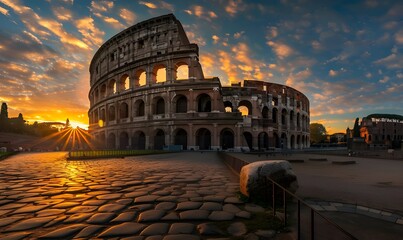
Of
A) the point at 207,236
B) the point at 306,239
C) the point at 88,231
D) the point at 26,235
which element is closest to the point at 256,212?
the point at 306,239

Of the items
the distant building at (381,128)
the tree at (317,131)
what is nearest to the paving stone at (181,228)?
the distant building at (381,128)

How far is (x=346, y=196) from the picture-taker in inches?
195

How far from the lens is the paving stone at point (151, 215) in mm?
3207

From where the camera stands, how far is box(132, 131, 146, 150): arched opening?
2962cm

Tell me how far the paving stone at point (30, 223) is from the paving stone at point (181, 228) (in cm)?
186

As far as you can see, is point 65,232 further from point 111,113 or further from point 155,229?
point 111,113

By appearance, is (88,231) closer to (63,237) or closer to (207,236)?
(63,237)

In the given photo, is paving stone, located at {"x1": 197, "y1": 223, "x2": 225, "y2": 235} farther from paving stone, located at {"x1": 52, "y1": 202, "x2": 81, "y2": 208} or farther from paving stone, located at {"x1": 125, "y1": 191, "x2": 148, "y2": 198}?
paving stone, located at {"x1": 52, "y1": 202, "x2": 81, "y2": 208}

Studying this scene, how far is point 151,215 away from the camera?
11.1ft

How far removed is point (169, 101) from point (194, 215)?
24.6m

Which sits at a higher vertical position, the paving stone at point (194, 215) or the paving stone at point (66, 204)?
the paving stone at point (66, 204)

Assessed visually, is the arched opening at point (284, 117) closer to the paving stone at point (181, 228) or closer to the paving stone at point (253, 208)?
the paving stone at point (253, 208)

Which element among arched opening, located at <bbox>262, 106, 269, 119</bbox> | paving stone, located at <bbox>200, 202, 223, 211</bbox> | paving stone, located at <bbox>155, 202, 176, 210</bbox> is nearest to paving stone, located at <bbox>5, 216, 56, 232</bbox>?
paving stone, located at <bbox>155, 202, 176, 210</bbox>

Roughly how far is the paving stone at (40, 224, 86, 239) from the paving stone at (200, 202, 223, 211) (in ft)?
6.35
